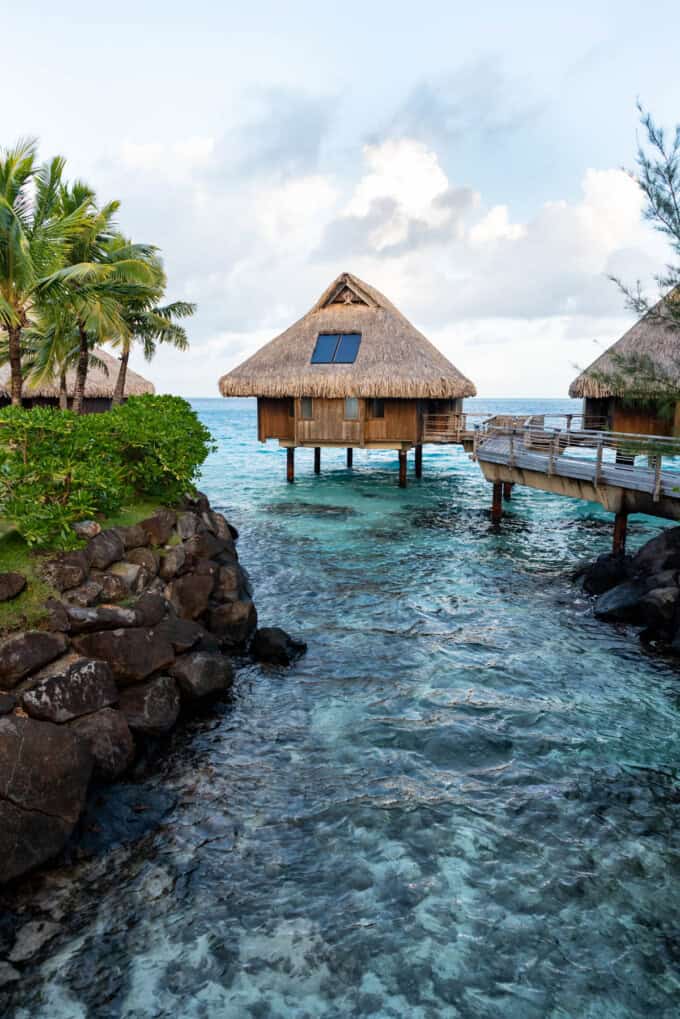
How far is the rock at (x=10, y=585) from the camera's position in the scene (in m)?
7.58

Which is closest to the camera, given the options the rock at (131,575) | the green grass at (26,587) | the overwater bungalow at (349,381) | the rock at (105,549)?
the green grass at (26,587)

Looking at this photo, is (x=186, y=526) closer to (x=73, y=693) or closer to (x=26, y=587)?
(x=26, y=587)

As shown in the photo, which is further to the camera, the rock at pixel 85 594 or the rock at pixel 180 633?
the rock at pixel 180 633

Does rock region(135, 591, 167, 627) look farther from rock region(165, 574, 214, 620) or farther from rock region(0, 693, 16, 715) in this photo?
rock region(0, 693, 16, 715)

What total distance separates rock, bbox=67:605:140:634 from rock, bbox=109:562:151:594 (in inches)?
23.8

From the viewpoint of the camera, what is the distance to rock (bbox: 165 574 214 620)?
10.0 metres

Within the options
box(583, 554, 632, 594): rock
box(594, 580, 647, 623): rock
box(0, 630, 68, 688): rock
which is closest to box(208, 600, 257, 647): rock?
box(0, 630, 68, 688): rock

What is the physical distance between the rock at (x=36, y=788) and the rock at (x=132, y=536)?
365 cm

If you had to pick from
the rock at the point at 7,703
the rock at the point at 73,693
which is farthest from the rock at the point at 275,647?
the rock at the point at 7,703

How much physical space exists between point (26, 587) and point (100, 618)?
3.02ft

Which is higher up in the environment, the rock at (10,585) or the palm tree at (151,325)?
the palm tree at (151,325)

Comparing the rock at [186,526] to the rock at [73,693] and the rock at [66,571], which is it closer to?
the rock at [66,571]

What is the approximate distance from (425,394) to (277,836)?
67.1ft

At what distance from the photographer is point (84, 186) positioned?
20.6 meters
